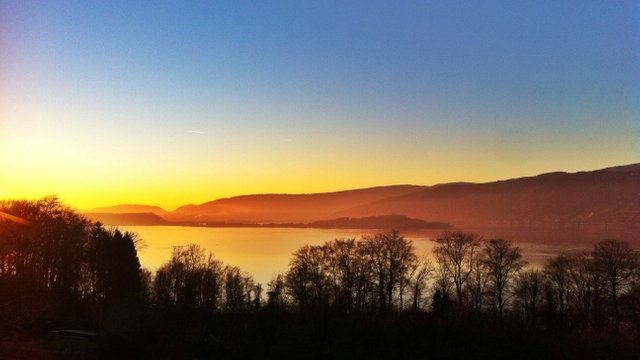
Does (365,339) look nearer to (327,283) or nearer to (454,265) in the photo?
(327,283)

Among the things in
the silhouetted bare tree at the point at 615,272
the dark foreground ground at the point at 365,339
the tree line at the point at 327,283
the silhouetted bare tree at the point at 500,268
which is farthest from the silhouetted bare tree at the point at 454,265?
the dark foreground ground at the point at 365,339

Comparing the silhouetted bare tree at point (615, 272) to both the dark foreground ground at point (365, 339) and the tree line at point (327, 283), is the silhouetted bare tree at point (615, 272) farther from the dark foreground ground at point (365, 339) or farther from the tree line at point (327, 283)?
the dark foreground ground at point (365, 339)

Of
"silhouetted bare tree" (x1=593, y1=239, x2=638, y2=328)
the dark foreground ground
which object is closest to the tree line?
"silhouetted bare tree" (x1=593, y1=239, x2=638, y2=328)

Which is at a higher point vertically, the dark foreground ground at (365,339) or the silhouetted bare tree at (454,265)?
the silhouetted bare tree at (454,265)

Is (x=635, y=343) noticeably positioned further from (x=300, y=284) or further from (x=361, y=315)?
(x=300, y=284)

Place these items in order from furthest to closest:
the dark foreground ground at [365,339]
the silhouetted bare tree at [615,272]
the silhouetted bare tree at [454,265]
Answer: the silhouetted bare tree at [454,265] < the silhouetted bare tree at [615,272] < the dark foreground ground at [365,339]

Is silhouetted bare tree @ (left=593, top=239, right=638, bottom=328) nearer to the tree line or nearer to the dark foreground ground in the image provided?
the tree line

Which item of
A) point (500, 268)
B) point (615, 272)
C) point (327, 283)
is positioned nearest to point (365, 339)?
point (327, 283)

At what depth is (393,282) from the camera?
41625 mm

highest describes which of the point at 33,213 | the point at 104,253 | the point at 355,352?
the point at 33,213

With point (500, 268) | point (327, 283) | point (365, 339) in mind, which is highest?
point (500, 268)

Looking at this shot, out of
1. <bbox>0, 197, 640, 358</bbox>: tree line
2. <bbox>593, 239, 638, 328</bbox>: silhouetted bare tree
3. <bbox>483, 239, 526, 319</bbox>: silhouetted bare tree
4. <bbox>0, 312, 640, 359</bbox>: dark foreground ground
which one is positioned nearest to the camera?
<bbox>0, 312, 640, 359</bbox>: dark foreground ground

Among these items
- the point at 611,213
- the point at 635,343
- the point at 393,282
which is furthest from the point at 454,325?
the point at 611,213

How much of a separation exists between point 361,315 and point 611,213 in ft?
495
